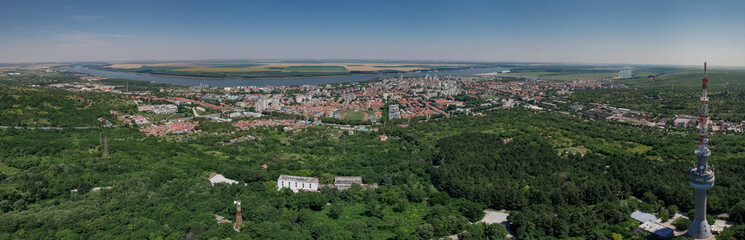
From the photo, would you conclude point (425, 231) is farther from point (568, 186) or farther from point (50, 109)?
point (50, 109)

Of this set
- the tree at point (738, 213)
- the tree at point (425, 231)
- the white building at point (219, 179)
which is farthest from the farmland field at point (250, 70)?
the tree at point (738, 213)

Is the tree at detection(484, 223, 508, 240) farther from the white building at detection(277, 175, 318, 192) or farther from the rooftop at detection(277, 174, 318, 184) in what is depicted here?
the rooftop at detection(277, 174, 318, 184)

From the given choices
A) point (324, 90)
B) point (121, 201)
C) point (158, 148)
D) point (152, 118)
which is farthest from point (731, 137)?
point (324, 90)

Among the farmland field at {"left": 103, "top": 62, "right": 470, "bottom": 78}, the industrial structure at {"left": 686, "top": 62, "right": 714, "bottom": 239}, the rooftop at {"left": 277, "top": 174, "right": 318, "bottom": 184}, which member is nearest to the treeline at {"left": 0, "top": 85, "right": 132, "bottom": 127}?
the rooftop at {"left": 277, "top": 174, "right": 318, "bottom": 184}

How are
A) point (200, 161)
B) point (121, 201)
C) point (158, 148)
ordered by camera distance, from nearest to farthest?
point (121, 201) → point (200, 161) → point (158, 148)

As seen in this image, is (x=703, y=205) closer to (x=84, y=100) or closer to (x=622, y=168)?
(x=622, y=168)

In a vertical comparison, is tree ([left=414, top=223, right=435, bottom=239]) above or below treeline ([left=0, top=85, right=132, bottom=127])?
below
